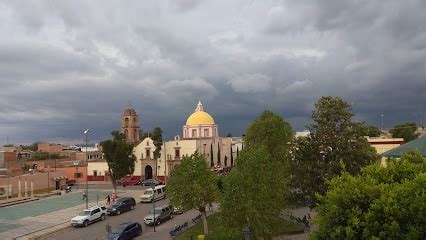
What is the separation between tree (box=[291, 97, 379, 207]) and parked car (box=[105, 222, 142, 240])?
41.1ft

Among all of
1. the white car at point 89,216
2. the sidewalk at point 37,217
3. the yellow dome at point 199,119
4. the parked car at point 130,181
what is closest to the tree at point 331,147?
the white car at point 89,216

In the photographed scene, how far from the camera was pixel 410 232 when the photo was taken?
12.3m

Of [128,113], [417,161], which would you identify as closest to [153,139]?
[128,113]

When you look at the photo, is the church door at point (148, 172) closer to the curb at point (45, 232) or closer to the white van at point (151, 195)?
the white van at point (151, 195)

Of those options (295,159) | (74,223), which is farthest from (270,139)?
(74,223)

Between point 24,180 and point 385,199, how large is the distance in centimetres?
5662

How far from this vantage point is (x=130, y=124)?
279 ft

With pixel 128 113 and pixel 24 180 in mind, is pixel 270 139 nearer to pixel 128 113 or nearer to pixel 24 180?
pixel 24 180

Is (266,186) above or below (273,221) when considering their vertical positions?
above

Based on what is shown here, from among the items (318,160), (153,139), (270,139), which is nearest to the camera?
(318,160)

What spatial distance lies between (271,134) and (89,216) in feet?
56.0

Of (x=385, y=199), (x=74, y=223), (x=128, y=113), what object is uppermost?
(x=128, y=113)

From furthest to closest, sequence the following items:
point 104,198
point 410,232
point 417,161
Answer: point 104,198 < point 417,161 < point 410,232

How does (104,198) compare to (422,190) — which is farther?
(104,198)
